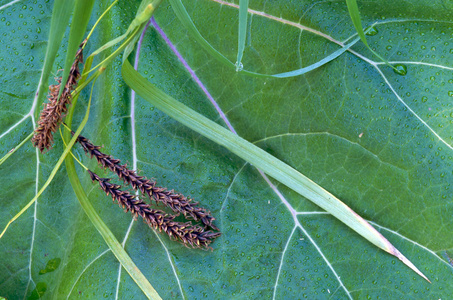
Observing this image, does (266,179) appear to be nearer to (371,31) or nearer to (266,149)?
(266,149)

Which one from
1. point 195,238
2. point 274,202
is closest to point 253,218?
point 274,202

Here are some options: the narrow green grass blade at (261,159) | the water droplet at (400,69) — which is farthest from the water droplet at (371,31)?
the narrow green grass blade at (261,159)

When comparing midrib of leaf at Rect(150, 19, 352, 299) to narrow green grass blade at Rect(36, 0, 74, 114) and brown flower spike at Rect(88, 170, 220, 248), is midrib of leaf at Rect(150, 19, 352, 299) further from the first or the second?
narrow green grass blade at Rect(36, 0, 74, 114)

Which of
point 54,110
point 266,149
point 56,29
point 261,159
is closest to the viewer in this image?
point 56,29

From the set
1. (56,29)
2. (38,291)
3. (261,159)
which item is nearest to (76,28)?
(56,29)

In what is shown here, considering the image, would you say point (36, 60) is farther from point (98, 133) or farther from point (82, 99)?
point (98, 133)

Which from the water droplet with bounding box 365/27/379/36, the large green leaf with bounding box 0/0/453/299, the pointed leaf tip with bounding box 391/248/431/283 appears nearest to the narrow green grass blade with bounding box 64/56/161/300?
the large green leaf with bounding box 0/0/453/299

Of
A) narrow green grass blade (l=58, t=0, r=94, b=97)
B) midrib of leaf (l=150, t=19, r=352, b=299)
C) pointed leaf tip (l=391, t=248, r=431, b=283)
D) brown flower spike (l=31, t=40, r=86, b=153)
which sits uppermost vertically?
narrow green grass blade (l=58, t=0, r=94, b=97)
